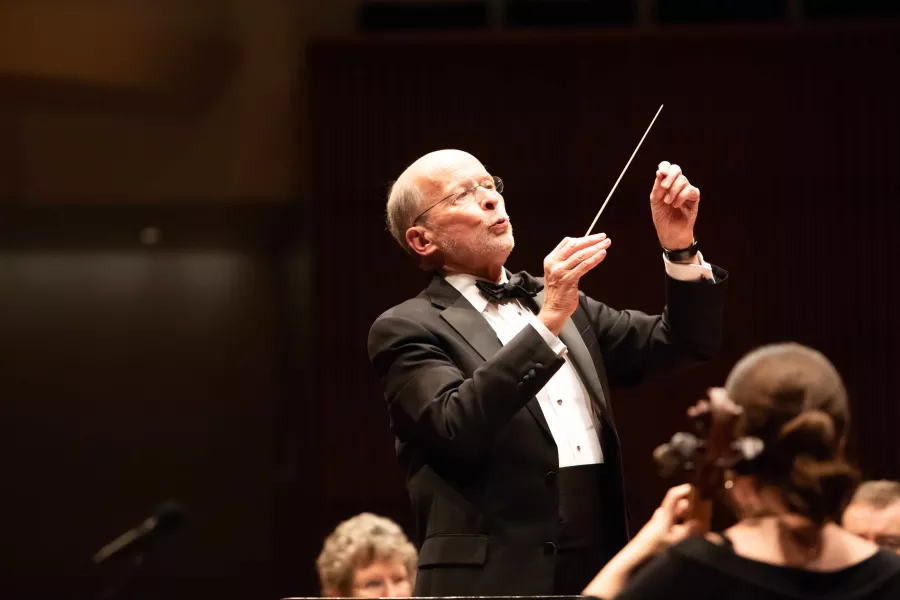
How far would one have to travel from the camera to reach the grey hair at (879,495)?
256 cm

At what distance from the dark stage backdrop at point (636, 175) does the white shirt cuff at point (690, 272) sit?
7.99 ft

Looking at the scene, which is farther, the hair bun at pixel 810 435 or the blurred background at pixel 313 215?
the blurred background at pixel 313 215

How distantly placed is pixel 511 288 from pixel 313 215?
104 inches

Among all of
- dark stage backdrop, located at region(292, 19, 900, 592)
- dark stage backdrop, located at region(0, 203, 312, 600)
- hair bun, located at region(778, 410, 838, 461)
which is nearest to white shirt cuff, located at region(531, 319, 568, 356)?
hair bun, located at region(778, 410, 838, 461)

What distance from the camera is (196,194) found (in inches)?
186

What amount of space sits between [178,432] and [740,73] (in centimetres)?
271

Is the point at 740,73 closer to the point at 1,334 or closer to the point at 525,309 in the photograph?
the point at 525,309

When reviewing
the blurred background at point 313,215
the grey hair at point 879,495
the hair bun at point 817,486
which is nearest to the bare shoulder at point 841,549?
the hair bun at point 817,486

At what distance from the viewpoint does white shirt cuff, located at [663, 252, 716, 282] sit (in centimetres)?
207

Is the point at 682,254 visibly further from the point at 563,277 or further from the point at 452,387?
the point at 452,387

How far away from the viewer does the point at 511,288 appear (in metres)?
2.14

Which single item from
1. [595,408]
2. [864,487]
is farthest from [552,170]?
[595,408]

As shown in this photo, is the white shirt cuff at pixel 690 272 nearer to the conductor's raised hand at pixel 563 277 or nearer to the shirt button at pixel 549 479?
the conductor's raised hand at pixel 563 277

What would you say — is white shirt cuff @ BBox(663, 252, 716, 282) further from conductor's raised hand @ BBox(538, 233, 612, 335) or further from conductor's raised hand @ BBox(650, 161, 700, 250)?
conductor's raised hand @ BBox(538, 233, 612, 335)
